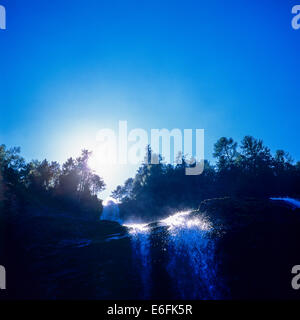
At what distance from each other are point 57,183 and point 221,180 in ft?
135

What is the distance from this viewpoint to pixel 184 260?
389 inches

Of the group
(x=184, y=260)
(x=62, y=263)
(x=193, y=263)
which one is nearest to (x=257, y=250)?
(x=193, y=263)

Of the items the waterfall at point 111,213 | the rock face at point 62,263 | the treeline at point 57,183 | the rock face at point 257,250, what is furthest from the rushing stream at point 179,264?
the waterfall at point 111,213

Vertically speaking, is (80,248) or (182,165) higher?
(182,165)

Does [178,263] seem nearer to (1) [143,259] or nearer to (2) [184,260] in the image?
(2) [184,260]

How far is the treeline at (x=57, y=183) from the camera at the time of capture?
29312 mm

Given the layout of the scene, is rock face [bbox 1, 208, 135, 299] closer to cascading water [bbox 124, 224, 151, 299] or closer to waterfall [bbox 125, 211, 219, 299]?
cascading water [bbox 124, 224, 151, 299]

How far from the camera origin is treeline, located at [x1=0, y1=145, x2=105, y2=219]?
29312 mm

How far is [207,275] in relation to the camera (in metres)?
8.73
